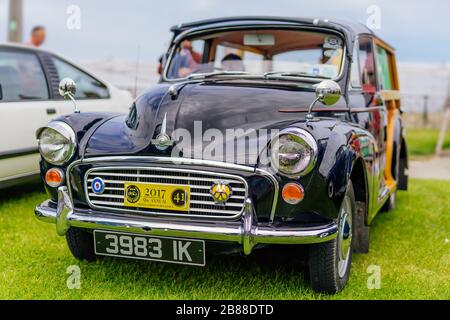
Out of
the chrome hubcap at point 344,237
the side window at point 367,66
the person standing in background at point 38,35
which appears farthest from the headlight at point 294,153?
the person standing in background at point 38,35

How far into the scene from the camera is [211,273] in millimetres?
3725

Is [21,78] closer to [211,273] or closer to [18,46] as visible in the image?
[18,46]

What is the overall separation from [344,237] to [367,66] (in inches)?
70.9

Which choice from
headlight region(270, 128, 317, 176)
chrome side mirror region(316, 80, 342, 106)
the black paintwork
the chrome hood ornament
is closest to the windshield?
the black paintwork

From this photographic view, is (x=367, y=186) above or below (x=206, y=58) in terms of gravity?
below

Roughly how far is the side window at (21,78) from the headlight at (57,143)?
1905mm

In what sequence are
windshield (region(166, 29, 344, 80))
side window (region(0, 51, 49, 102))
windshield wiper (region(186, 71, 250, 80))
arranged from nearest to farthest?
windshield wiper (region(186, 71, 250, 80)), windshield (region(166, 29, 344, 80)), side window (region(0, 51, 49, 102))

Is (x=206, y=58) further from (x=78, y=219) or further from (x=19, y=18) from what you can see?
(x=19, y=18)

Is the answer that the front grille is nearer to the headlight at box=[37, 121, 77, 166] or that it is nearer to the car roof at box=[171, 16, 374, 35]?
the headlight at box=[37, 121, 77, 166]

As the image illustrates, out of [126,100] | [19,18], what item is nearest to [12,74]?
[126,100]

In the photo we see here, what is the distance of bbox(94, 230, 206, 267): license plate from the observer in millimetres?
3078

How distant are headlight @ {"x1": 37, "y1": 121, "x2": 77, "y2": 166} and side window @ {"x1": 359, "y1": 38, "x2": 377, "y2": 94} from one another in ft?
7.50

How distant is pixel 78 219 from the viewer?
325cm
